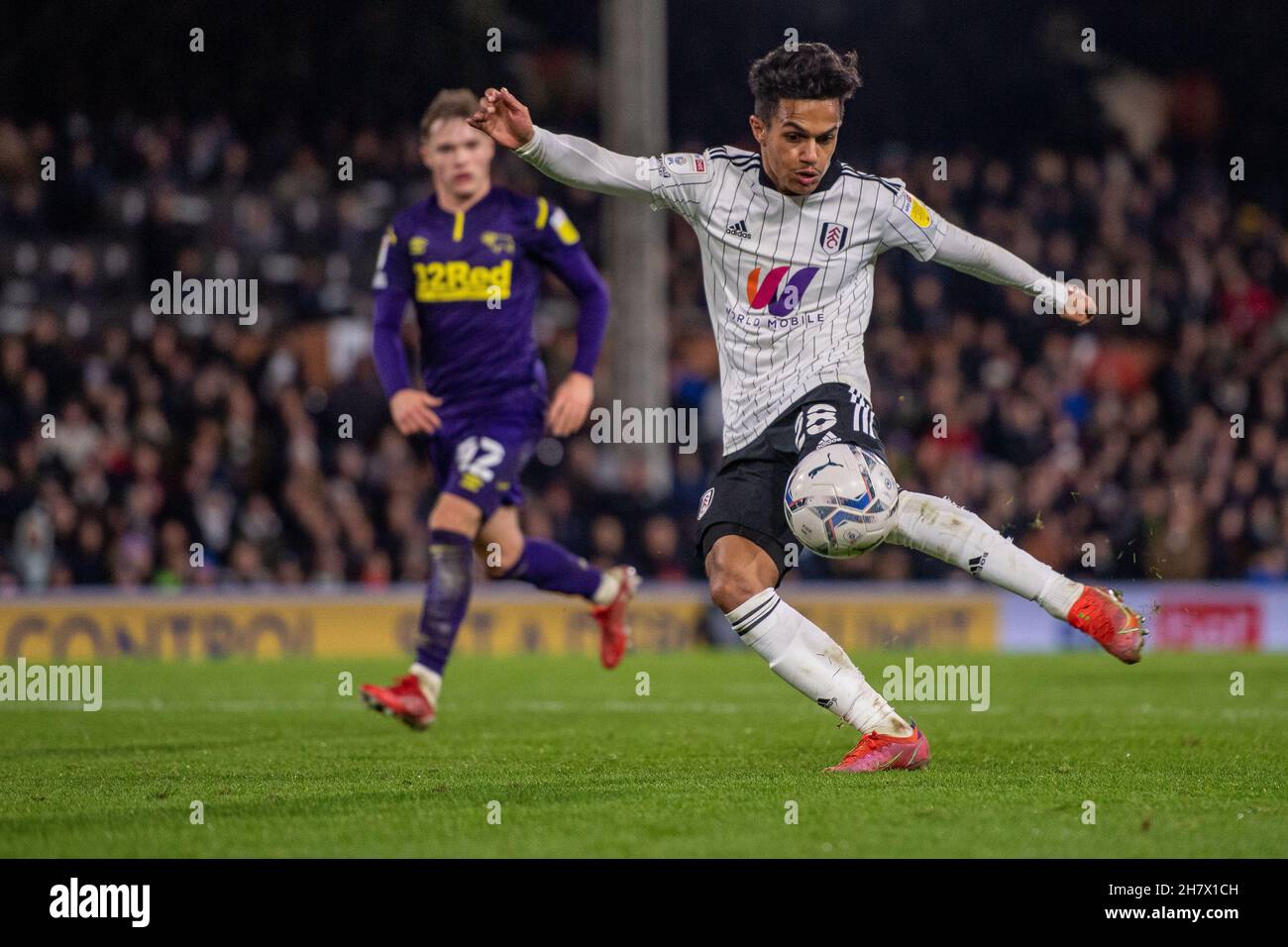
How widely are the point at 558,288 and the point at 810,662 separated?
45.4 feet

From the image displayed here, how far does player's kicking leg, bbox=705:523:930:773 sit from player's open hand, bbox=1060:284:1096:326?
139 cm

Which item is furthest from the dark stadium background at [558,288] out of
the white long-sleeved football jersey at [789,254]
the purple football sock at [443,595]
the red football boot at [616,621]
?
the white long-sleeved football jersey at [789,254]

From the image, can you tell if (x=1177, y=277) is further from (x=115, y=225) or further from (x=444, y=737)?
(x=444, y=737)

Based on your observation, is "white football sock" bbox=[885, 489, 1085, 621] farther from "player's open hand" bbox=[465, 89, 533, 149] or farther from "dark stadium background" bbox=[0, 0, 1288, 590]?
"dark stadium background" bbox=[0, 0, 1288, 590]

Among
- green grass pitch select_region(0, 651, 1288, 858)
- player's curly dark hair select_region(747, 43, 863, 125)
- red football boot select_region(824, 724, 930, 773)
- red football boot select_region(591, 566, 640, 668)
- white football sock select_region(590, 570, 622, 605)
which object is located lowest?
green grass pitch select_region(0, 651, 1288, 858)

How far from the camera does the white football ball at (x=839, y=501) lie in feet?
18.6

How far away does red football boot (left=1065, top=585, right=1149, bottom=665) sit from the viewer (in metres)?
5.71

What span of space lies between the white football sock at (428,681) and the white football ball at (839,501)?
2478 mm

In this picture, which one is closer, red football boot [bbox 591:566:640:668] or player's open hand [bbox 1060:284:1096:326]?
player's open hand [bbox 1060:284:1096:326]

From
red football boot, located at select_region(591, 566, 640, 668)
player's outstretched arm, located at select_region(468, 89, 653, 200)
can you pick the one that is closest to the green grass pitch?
red football boot, located at select_region(591, 566, 640, 668)

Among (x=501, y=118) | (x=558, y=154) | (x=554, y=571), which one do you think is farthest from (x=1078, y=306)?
(x=554, y=571)

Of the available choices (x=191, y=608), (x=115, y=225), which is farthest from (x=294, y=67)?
(x=191, y=608)

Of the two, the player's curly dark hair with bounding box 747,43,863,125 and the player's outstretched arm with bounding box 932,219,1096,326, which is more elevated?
the player's curly dark hair with bounding box 747,43,863,125

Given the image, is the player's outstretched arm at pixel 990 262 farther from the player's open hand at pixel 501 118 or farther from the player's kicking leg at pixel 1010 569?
the player's open hand at pixel 501 118
